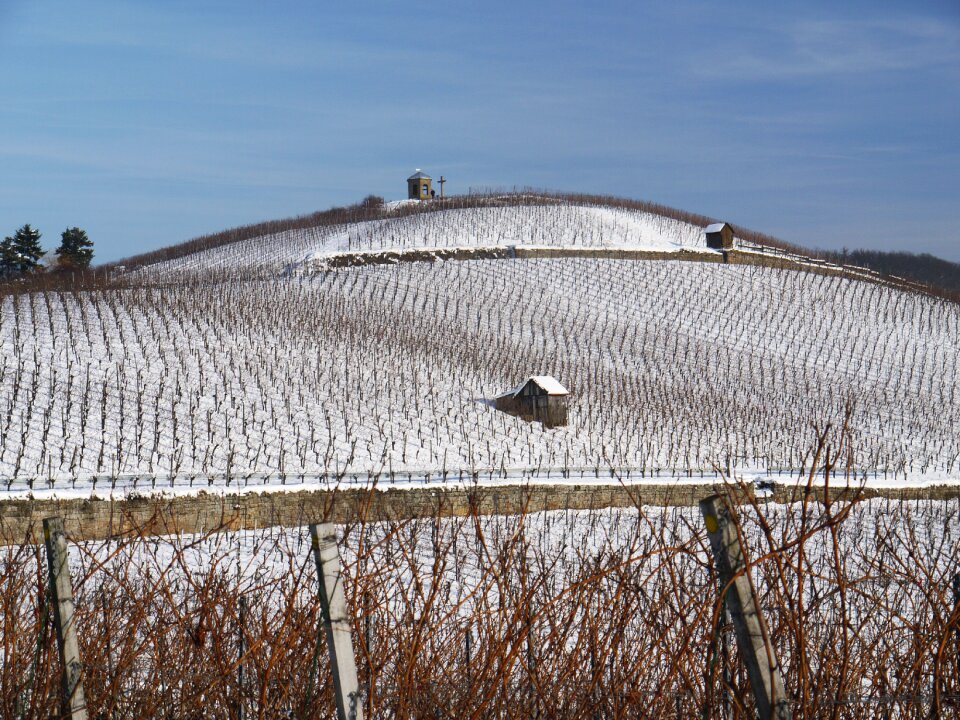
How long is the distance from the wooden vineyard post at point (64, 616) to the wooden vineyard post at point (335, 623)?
106 centimetres

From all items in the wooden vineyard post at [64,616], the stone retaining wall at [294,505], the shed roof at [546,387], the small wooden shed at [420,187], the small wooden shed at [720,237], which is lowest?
the stone retaining wall at [294,505]

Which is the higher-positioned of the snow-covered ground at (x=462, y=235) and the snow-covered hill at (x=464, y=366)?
the snow-covered ground at (x=462, y=235)

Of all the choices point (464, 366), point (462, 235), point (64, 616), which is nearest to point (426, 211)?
point (462, 235)

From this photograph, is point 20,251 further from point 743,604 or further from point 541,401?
point 743,604

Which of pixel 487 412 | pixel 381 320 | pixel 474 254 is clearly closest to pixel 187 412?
pixel 487 412

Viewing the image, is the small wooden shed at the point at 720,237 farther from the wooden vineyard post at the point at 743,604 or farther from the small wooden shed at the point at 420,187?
the wooden vineyard post at the point at 743,604

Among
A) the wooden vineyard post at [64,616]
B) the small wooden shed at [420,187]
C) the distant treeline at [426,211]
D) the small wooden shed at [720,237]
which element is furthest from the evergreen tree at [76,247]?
the wooden vineyard post at [64,616]

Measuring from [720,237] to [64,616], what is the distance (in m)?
40.5

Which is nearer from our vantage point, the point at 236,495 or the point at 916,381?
the point at 236,495

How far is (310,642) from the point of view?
442 cm

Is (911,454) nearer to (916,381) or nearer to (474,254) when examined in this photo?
(916,381)

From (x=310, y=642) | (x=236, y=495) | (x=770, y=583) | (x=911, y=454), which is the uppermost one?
(x=770, y=583)

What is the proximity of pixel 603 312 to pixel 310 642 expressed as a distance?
29597 millimetres

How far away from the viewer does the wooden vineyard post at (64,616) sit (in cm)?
345
